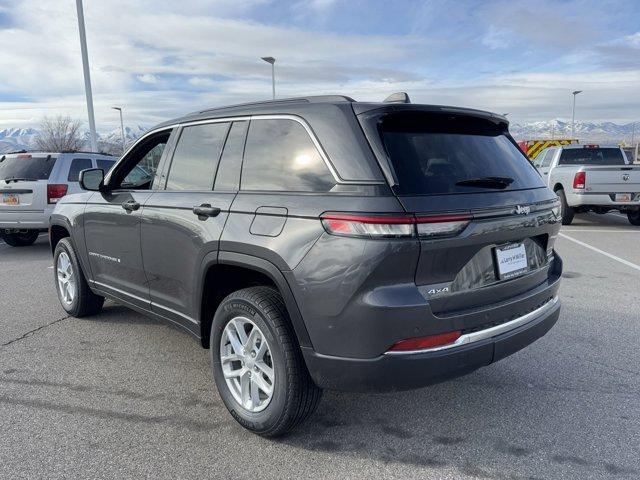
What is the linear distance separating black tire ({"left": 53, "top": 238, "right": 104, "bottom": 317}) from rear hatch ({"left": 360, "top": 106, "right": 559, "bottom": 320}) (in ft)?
11.4

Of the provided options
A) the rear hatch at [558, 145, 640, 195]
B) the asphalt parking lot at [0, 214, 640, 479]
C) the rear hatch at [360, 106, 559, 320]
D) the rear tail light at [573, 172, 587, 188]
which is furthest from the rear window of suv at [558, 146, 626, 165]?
the rear hatch at [360, 106, 559, 320]

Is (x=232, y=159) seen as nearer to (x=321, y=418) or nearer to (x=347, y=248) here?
(x=347, y=248)

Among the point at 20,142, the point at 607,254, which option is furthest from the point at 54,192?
the point at 20,142

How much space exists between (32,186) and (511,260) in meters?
8.64

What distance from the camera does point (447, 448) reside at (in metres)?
2.89

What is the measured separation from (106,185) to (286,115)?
6.84 feet

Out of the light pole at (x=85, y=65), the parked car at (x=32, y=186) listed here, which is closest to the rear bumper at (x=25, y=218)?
the parked car at (x=32, y=186)

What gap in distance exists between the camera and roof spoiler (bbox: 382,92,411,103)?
9.52 feet

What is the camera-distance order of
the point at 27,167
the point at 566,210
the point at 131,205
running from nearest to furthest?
the point at 131,205
the point at 27,167
the point at 566,210

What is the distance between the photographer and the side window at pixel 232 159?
3.22 m

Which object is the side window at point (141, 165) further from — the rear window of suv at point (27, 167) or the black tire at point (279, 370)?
the rear window of suv at point (27, 167)

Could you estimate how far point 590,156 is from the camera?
43.6 ft

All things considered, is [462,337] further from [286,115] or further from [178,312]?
[178,312]

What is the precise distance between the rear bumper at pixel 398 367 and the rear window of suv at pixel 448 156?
31.0 inches
